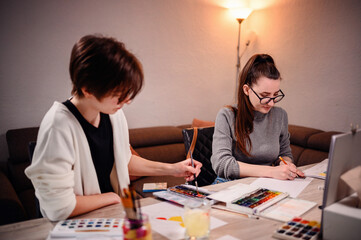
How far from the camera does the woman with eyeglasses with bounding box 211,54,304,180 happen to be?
1.62 m

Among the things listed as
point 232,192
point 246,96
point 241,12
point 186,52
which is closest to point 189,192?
point 232,192

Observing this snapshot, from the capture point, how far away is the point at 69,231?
86 centimetres

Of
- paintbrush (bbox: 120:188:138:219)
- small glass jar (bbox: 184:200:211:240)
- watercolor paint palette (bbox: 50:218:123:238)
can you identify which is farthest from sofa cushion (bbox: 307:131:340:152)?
paintbrush (bbox: 120:188:138:219)

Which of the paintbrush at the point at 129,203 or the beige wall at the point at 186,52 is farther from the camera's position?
the beige wall at the point at 186,52

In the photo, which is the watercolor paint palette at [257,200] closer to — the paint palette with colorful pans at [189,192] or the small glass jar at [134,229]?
the paint palette with colorful pans at [189,192]

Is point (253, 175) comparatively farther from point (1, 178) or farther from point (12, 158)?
point (12, 158)

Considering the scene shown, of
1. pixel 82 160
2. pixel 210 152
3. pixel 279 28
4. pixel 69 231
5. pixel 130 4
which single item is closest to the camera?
Result: pixel 69 231

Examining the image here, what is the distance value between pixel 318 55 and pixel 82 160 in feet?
9.28

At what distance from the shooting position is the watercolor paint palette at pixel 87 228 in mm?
845

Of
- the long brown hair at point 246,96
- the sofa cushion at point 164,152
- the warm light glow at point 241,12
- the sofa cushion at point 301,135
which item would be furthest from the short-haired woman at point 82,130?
the warm light glow at point 241,12

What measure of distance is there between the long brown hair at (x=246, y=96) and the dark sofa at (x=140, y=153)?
1115 millimetres

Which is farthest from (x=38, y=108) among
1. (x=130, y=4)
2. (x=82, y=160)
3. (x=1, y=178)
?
(x=82, y=160)

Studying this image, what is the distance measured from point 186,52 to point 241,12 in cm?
89

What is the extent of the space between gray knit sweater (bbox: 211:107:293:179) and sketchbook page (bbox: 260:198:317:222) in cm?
45
